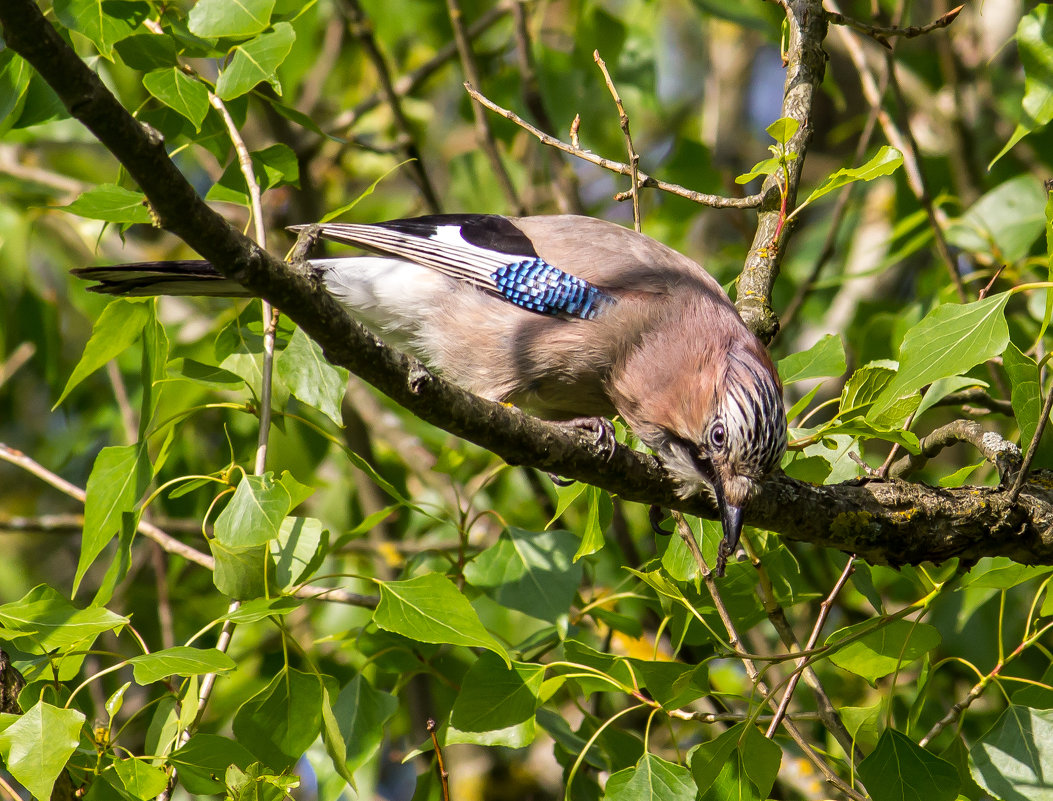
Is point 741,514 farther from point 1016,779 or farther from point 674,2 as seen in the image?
point 674,2

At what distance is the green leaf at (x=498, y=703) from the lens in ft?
8.88

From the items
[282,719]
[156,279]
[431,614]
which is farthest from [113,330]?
[431,614]

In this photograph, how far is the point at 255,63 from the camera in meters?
3.02

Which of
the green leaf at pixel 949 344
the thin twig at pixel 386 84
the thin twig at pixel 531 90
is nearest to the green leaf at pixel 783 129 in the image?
the green leaf at pixel 949 344

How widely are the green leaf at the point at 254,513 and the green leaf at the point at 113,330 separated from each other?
0.78 metres

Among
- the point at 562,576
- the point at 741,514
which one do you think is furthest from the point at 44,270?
the point at 741,514

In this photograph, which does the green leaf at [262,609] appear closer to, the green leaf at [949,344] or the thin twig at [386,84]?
the green leaf at [949,344]

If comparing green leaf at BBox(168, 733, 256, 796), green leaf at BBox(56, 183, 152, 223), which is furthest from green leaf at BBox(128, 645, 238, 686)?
green leaf at BBox(56, 183, 152, 223)

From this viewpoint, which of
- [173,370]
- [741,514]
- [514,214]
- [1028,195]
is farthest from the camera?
[514,214]

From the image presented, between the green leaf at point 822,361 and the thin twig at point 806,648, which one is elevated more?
the green leaf at point 822,361

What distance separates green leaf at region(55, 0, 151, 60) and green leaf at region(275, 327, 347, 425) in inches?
40.6

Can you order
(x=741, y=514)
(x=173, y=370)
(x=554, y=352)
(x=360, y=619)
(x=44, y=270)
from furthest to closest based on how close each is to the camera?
(x=44, y=270)
(x=360, y=619)
(x=554, y=352)
(x=173, y=370)
(x=741, y=514)

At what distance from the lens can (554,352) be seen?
12.9 feet

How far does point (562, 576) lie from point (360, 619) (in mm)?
2336
